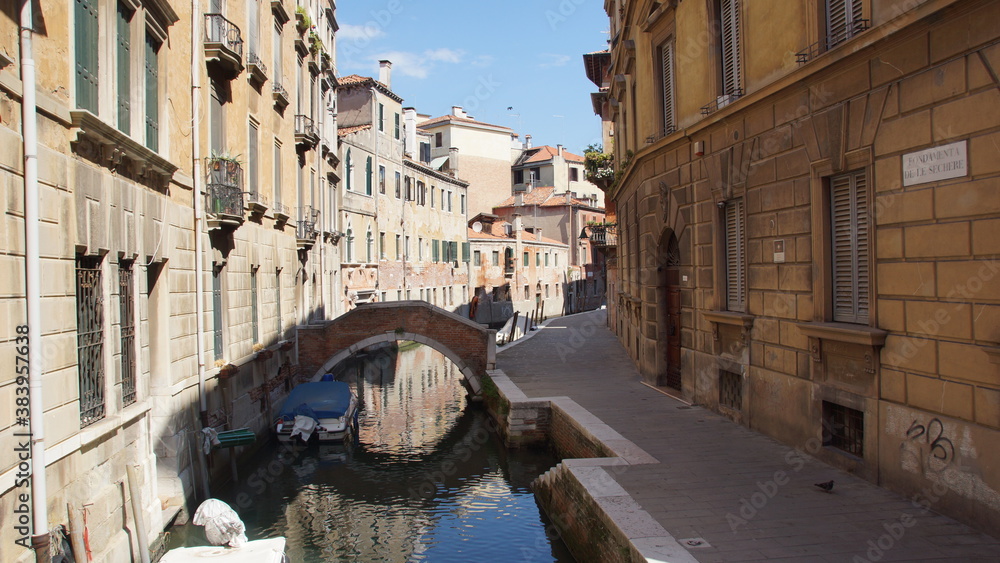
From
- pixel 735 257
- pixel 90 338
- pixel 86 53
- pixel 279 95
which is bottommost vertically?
pixel 90 338

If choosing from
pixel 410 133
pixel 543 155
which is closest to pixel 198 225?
pixel 410 133

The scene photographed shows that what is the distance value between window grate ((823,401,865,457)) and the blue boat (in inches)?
412

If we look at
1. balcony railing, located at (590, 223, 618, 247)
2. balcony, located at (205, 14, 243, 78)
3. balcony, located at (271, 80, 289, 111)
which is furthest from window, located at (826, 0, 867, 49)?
balcony railing, located at (590, 223, 618, 247)

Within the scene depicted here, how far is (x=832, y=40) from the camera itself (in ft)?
26.5

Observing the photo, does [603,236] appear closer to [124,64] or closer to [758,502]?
[124,64]

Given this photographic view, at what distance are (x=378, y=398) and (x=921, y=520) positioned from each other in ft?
55.7

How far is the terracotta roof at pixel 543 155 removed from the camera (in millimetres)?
58250

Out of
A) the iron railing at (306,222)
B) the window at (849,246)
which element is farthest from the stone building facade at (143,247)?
the window at (849,246)

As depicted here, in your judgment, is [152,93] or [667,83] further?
[667,83]

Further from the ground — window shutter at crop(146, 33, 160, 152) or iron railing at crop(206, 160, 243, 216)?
window shutter at crop(146, 33, 160, 152)

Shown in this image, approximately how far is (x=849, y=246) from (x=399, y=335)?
43.0ft

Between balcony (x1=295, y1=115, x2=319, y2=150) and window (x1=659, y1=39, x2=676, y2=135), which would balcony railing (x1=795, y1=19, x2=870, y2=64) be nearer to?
window (x1=659, y1=39, x2=676, y2=135)

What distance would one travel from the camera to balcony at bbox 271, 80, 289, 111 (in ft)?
52.2

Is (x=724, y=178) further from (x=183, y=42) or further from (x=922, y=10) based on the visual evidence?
(x=183, y=42)
